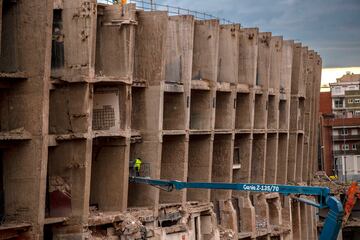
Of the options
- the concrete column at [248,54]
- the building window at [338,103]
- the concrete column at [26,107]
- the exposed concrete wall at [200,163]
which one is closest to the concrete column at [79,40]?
the concrete column at [26,107]

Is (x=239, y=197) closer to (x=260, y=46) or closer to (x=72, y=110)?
(x=260, y=46)

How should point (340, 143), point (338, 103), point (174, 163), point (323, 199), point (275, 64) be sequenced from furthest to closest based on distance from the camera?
1. point (338, 103)
2. point (340, 143)
3. point (275, 64)
4. point (174, 163)
5. point (323, 199)

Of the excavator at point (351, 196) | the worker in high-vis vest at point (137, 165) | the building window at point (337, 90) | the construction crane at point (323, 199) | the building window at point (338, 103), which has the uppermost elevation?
the building window at point (337, 90)

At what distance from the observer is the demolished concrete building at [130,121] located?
29.0 metres

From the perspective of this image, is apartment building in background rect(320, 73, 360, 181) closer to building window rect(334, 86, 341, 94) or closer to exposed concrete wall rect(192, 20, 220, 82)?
building window rect(334, 86, 341, 94)

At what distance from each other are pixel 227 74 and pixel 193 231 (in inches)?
380

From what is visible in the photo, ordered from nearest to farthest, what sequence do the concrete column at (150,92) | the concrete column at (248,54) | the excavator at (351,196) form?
1. the concrete column at (150,92)
2. the concrete column at (248,54)
3. the excavator at (351,196)

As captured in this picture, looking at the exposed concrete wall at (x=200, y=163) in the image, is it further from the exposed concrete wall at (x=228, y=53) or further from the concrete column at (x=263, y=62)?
the concrete column at (x=263, y=62)

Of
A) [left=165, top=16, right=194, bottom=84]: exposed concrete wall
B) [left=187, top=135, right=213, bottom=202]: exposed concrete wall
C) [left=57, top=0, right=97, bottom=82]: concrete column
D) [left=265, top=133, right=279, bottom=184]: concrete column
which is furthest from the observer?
[left=265, top=133, right=279, bottom=184]: concrete column

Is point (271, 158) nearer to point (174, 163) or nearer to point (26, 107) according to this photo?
point (174, 163)

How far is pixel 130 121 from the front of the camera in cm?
3441

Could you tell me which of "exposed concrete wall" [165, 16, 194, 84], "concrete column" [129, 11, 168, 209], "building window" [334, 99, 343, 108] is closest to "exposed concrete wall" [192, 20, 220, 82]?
"exposed concrete wall" [165, 16, 194, 84]

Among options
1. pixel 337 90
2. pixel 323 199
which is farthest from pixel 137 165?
pixel 337 90

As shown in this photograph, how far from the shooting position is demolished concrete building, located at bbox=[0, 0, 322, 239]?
28984 millimetres
